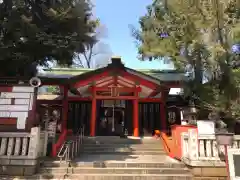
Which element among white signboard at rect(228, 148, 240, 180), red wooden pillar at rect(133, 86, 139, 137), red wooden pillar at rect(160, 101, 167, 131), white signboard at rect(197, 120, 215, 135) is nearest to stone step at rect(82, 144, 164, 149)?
red wooden pillar at rect(133, 86, 139, 137)

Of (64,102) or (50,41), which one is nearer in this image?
(50,41)

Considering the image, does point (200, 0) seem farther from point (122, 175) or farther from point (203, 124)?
point (122, 175)

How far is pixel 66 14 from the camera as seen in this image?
1205 centimetres

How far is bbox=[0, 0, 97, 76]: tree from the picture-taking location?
11250mm

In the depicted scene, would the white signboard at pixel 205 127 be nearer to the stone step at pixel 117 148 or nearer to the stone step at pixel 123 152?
the stone step at pixel 123 152

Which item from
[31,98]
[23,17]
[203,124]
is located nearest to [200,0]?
[203,124]

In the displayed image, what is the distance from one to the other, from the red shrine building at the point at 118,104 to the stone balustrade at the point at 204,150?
5708 millimetres

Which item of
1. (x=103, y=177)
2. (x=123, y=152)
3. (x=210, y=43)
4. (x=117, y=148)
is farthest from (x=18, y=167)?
(x=210, y=43)

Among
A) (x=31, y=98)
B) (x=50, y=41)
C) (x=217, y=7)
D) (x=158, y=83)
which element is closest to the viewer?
(x=217, y=7)

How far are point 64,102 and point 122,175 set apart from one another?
7.91 metres

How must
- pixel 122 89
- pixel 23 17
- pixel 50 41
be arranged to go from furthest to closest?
pixel 122 89 < pixel 50 41 < pixel 23 17

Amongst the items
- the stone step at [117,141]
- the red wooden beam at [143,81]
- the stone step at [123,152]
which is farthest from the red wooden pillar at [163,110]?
the stone step at [123,152]

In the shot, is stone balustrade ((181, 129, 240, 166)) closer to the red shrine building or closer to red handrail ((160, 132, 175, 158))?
red handrail ((160, 132, 175, 158))

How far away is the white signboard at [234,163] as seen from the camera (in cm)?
631
